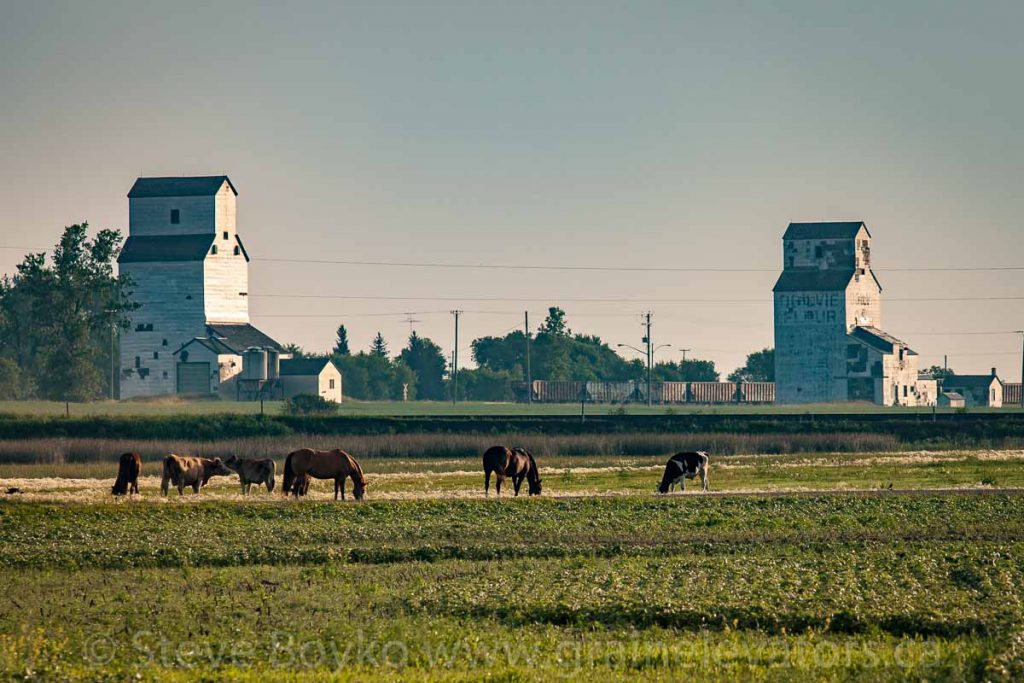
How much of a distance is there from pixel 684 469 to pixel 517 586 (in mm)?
19123

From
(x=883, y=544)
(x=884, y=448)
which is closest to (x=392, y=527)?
(x=883, y=544)

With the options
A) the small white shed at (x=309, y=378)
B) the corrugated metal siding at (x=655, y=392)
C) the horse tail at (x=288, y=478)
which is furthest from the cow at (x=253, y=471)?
the corrugated metal siding at (x=655, y=392)

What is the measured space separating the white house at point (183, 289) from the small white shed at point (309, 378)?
2785 millimetres

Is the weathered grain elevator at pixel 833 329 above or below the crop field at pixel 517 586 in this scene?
above

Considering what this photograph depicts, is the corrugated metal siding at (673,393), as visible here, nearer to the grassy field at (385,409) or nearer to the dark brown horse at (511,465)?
the grassy field at (385,409)

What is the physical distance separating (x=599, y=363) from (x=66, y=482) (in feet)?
488

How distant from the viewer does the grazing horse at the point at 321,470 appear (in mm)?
44844

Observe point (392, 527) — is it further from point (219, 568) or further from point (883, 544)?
point (883, 544)

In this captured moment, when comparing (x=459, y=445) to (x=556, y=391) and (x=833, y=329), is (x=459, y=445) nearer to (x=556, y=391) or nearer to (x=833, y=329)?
(x=833, y=329)

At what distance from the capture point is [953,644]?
78.9 feet

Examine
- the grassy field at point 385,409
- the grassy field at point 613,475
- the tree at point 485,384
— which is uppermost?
the tree at point 485,384

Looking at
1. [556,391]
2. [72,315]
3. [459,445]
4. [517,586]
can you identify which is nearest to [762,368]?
[556,391]

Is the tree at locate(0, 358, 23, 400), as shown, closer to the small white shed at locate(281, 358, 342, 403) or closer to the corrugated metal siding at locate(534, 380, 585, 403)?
the small white shed at locate(281, 358, 342, 403)

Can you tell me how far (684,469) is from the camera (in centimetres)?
4753
